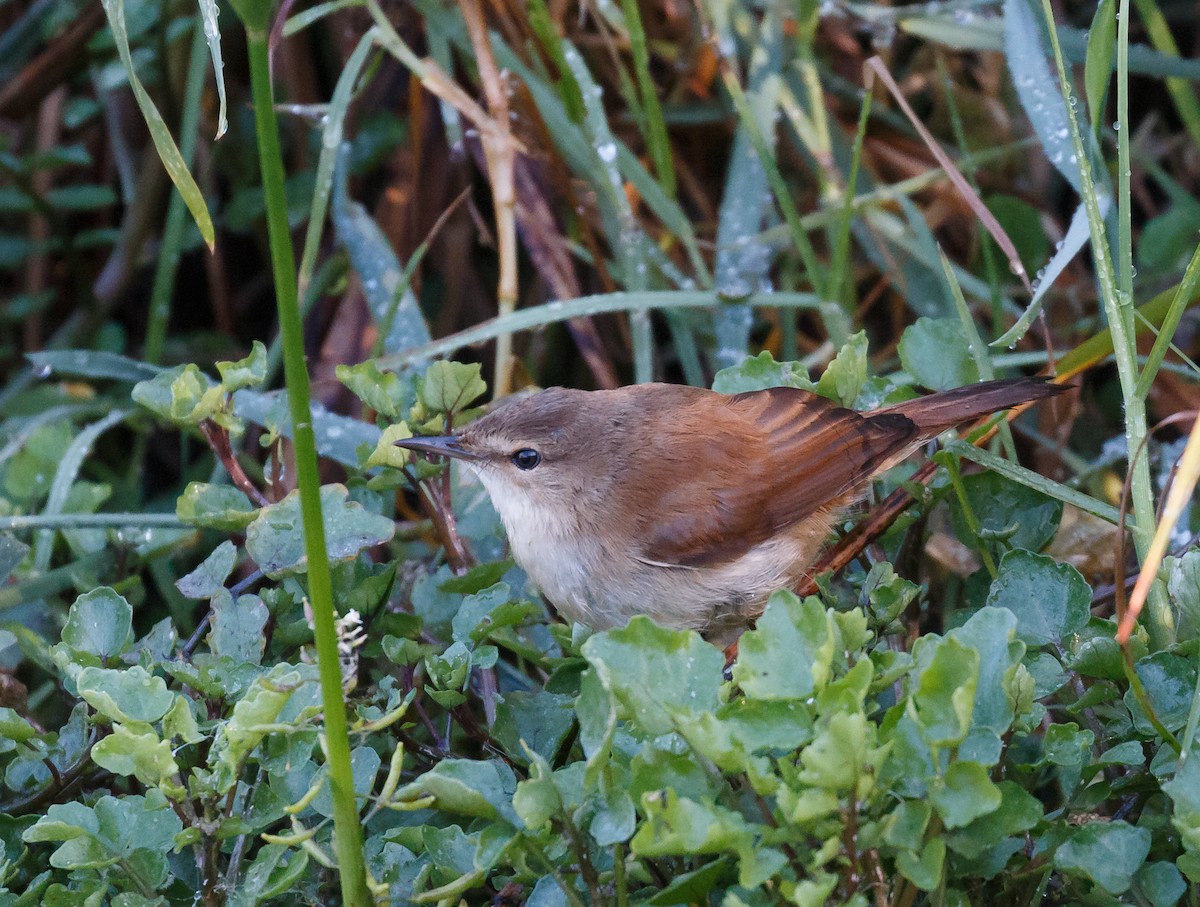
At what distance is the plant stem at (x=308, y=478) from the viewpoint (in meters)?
1.29

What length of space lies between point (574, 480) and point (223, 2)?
6.54 ft

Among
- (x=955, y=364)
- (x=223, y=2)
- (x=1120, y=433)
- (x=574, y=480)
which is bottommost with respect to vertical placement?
(x=1120, y=433)

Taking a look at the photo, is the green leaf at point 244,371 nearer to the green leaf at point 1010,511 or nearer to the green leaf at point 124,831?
the green leaf at point 124,831

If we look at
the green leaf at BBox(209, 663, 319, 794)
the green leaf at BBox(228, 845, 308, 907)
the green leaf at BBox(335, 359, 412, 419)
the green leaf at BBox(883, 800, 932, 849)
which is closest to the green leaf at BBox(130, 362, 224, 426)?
the green leaf at BBox(335, 359, 412, 419)

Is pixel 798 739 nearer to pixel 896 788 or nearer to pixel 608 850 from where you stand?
pixel 896 788

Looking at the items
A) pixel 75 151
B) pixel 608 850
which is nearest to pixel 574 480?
pixel 608 850

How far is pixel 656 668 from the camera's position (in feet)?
4.82

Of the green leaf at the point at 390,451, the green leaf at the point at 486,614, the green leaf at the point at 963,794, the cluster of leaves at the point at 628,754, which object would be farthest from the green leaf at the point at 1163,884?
the green leaf at the point at 390,451

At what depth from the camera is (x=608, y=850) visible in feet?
5.33

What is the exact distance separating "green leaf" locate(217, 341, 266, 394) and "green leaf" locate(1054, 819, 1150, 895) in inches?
54.2

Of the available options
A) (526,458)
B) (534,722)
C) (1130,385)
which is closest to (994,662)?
(1130,385)

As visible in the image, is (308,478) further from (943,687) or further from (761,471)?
(761,471)

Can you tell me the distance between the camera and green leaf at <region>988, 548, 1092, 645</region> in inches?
71.4

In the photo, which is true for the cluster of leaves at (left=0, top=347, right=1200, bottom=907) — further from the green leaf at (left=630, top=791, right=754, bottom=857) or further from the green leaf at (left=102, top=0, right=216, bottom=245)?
the green leaf at (left=102, top=0, right=216, bottom=245)
